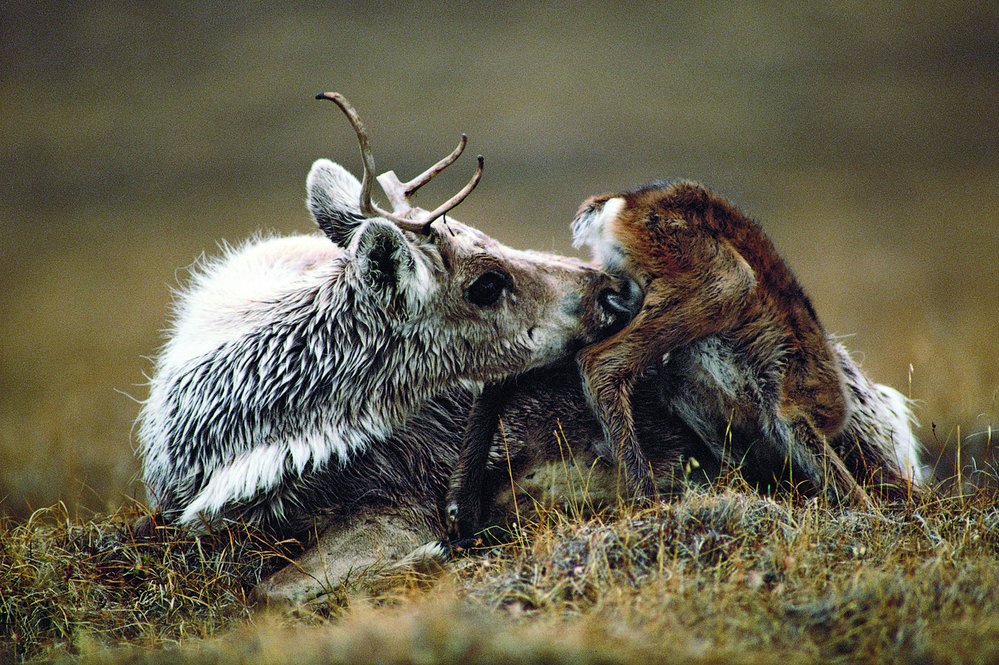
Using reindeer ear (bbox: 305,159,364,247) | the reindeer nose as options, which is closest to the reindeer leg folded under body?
the reindeer nose

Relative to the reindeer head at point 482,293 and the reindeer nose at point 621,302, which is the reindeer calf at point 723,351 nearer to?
the reindeer nose at point 621,302

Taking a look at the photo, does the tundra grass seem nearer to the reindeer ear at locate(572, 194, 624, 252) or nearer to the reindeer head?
the reindeer head

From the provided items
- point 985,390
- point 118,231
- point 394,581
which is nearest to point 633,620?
point 394,581

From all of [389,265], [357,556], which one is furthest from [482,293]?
[357,556]

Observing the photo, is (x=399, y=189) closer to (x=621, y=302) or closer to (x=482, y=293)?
(x=482, y=293)

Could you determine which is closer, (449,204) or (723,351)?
(449,204)

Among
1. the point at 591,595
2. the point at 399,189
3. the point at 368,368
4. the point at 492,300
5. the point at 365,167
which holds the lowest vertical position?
the point at 591,595
